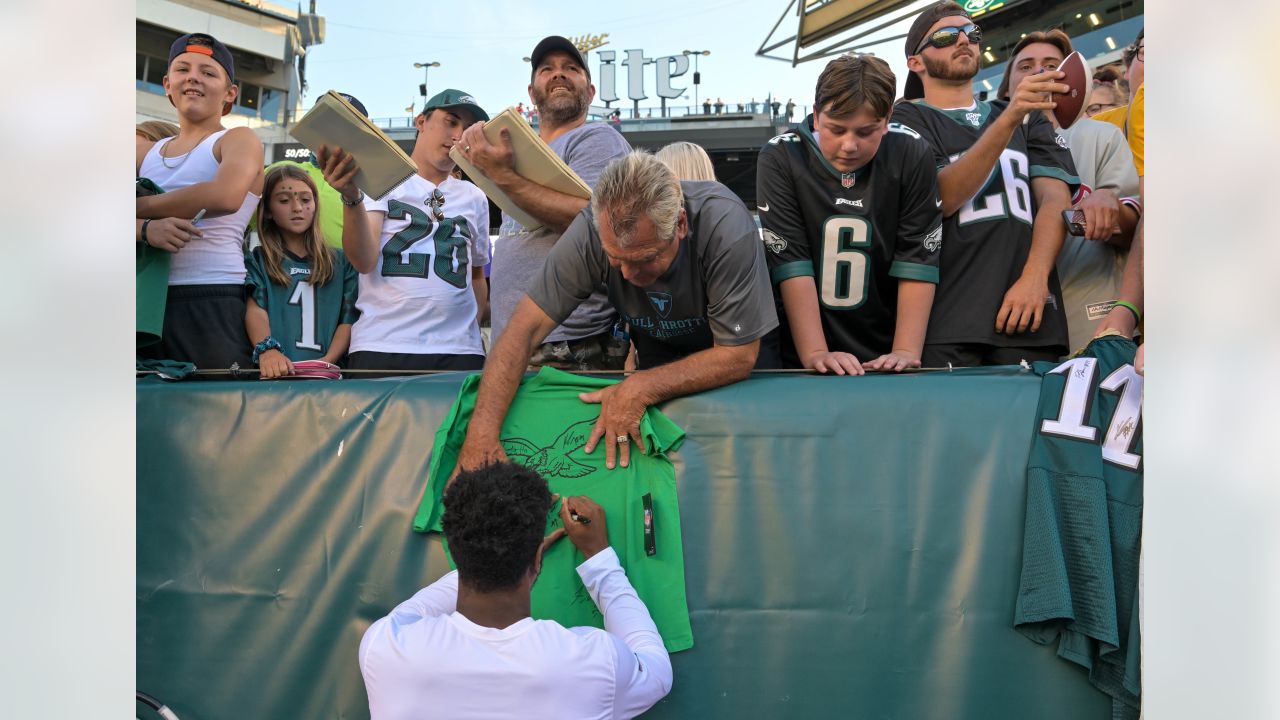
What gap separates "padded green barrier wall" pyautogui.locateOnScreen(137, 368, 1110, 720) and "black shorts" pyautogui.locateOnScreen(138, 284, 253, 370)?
0.46m

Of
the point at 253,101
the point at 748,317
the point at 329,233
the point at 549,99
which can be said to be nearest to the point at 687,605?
the point at 748,317

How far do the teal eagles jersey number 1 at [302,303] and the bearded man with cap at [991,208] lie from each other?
2126 millimetres

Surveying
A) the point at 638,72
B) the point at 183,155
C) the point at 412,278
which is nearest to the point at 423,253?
the point at 412,278

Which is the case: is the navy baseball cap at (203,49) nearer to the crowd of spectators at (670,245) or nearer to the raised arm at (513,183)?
the crowd of spectators at (670,245)

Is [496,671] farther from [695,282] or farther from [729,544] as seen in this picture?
[695,282]

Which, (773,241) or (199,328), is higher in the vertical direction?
(773,241)

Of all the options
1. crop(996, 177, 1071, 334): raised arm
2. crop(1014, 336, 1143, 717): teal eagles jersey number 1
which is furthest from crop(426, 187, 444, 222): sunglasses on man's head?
crop(1014, 336, 1143, 717): teal eagles jersey number 1

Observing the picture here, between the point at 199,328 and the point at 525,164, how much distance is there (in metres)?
1.26

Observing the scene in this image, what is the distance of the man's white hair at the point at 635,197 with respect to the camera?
247 centimetres

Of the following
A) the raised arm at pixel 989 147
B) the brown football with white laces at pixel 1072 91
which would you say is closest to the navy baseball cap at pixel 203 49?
the raised arm at pixel 989 147

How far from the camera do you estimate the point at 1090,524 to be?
240 cm

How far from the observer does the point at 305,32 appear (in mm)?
41156

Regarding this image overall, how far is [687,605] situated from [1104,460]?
1.08 m

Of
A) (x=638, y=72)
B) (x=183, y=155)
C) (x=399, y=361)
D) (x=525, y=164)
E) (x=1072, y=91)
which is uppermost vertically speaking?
(x=638, y=72)
